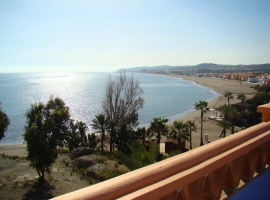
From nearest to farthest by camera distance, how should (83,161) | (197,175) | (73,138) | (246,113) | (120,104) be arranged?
1. (197,175)
2. (83,161)
3. (120,104)
4. (73,138)
5. (246,113)

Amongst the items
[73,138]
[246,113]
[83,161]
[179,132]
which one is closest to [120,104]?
[73,138]

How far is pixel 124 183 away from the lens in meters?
1.42

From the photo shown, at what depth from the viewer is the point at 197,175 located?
5.91 feet

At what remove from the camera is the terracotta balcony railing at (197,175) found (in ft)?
4.57

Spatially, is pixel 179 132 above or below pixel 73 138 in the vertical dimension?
above

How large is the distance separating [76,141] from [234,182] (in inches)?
953

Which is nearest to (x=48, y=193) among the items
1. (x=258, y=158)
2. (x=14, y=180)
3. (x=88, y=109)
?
(x=14, y=180)

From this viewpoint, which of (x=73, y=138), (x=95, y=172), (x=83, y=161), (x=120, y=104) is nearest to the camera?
(x=95, y=172)

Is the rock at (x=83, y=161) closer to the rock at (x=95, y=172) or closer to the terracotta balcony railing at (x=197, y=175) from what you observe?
the rock at (x=95, y=172)

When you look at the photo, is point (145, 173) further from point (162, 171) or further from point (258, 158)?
point (258, 158)

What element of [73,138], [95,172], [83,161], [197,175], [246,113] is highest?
[197,175]

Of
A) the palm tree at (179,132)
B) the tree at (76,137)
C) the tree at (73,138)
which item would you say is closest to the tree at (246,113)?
the palm tree at (179,132)

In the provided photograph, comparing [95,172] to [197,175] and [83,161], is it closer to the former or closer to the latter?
[83,161]

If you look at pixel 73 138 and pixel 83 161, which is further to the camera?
pixel 73 138
